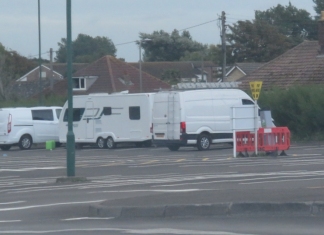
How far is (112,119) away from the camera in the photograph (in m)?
36.0

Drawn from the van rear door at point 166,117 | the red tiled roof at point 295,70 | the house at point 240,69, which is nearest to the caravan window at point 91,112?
the van rear door at point 166,117

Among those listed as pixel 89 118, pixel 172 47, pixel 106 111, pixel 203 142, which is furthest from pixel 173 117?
pixel 172 47

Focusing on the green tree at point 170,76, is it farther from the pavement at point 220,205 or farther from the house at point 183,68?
the pavement at point 220,205

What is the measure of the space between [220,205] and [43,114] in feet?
91.9

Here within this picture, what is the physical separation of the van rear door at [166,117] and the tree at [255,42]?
44098 millimetres

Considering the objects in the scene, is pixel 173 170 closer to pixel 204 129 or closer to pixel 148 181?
pixel 148 181

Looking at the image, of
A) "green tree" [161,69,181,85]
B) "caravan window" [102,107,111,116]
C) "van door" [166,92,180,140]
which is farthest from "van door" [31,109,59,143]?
"green tree" [161,69,181,85]

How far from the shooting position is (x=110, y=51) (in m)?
145

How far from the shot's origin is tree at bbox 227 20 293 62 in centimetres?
7588

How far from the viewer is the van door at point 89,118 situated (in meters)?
36.6

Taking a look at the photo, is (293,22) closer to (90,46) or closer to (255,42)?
(255,42)

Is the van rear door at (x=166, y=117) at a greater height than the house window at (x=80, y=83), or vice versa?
the house window at (x=80, y=83)

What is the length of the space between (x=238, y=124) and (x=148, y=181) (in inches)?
351

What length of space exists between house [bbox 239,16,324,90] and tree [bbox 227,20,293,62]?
27869 millimetres
